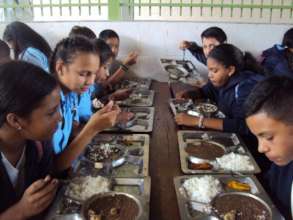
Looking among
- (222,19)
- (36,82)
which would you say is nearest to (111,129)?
(36,82)

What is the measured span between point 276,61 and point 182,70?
0.89 m

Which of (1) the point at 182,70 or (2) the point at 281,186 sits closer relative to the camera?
(2) the point at 281,186

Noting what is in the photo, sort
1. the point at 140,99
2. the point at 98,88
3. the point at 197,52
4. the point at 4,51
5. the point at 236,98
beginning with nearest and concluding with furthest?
the point at 236,98 → the point at 4,51 → the point at 140,99 → the point at 98,88 → the point at 197,52

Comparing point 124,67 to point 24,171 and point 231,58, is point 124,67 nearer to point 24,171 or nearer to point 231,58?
point 231,58

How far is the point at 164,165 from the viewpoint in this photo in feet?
5.39

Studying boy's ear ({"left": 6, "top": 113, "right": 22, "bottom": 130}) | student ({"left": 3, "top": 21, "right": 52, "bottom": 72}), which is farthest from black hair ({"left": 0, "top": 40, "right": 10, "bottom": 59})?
boy's ear ({"left": 6, "top": 113, "right": 22, "bottom": 130})

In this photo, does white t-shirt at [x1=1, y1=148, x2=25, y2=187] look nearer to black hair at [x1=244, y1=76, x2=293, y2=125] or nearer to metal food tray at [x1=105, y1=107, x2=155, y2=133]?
metal food tray at [x1=105, y1=107, x2=155, y2=133]

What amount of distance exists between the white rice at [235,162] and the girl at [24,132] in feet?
2.51

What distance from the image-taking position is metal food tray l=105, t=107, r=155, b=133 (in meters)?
2.05

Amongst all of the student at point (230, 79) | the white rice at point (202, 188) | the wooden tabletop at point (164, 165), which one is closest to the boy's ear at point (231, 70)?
the student at point (230, 79)

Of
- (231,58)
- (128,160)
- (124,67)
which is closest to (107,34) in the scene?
(124,67)

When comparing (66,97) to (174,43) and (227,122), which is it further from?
(174,43)

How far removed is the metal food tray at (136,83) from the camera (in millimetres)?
3179

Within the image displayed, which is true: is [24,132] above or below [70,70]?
below
